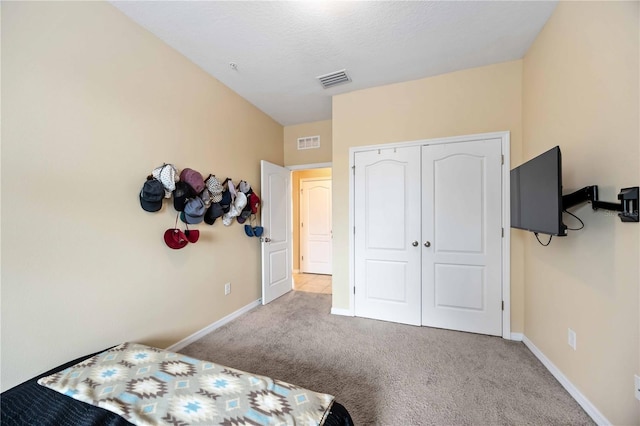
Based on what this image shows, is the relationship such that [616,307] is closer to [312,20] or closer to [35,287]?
[312,20]

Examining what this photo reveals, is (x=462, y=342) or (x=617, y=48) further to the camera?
(x=462, y=342)

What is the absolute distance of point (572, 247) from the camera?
62.3 inches

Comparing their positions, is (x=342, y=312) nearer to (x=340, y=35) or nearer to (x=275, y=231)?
(x=275, y=231)

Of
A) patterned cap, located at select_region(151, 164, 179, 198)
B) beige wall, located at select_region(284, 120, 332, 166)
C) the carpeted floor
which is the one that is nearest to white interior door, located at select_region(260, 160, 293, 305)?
beige wall, located at select_region(284, 120, 332, 166)

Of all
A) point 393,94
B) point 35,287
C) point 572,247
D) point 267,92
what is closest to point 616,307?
point 572,247

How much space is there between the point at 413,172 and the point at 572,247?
4.69 feet

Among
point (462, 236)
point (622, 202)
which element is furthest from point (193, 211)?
point (622, 202)

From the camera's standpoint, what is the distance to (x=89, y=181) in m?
1.57

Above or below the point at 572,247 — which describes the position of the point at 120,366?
below

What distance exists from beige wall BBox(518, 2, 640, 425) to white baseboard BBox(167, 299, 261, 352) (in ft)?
9.90

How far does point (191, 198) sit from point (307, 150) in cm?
222

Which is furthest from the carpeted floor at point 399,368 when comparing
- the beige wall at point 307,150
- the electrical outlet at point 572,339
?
the beige wall at point 307,150

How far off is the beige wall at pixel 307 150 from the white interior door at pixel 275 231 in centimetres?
32

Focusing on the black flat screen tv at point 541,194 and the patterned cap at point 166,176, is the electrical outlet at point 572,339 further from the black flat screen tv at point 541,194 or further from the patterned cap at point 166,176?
the patterned cap at point 166,176
